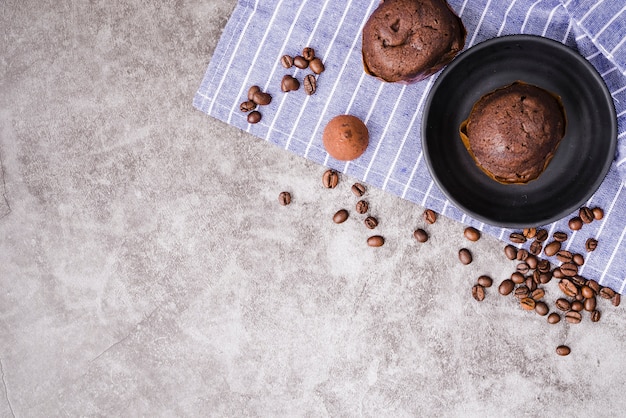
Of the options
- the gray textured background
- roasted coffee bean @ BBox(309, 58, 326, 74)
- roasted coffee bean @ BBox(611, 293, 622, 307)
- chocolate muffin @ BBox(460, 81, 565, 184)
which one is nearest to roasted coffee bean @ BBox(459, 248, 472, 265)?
the gray textured background

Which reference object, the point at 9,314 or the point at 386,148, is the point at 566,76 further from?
the point at 9,314

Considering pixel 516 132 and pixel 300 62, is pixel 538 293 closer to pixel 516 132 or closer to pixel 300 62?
pixel 516 132

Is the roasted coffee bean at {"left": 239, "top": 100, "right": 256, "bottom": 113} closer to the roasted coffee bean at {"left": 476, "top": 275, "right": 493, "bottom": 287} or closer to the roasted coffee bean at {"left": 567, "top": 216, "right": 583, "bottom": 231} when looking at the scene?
the roasted coffee bean at {"left": 476, "top": 275, "right": 493, "bottom": 287}

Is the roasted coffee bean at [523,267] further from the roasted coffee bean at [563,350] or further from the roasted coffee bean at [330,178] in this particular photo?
the roasted coffee bean at [330,178]

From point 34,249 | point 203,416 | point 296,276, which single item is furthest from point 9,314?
point 296,276

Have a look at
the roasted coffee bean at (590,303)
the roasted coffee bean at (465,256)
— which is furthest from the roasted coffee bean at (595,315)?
the roasted coffee bean at (465,256)

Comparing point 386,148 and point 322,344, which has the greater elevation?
point 386,148
